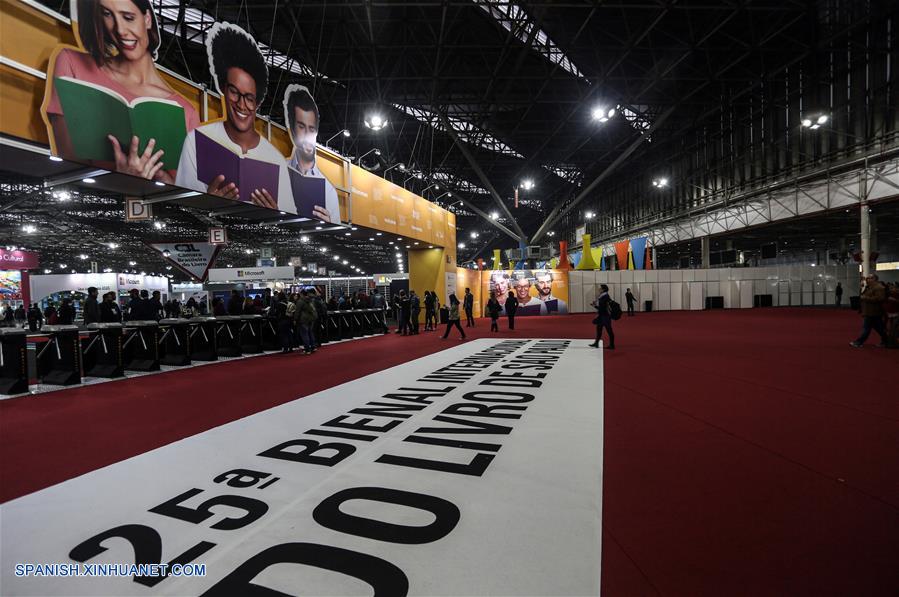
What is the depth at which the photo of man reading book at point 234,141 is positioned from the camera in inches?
285

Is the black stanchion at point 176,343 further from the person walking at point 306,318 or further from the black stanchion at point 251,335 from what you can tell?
the person walking at point 306,318

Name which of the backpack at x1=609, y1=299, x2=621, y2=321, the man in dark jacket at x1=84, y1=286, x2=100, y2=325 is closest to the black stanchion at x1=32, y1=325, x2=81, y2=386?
the man in dark jacket at x1=84, y1=286, x2=100, y2=325

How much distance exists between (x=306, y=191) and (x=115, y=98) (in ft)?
14.0

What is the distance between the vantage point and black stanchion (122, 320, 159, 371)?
8164 millimetres

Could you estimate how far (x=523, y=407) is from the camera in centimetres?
484

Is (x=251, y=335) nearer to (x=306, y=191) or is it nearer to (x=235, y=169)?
(x=306, y=191)

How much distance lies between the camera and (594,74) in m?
19.1

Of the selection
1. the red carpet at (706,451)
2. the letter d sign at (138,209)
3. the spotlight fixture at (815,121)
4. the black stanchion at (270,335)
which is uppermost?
the spotlight fixture at (815,121)

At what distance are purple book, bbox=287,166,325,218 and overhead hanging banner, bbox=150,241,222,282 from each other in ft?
13.1

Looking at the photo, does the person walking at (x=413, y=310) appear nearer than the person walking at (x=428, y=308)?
Yes

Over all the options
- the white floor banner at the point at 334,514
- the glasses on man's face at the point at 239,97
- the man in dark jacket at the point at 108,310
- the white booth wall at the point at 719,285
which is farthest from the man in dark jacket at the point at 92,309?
the white booth wall at the point at 719,285

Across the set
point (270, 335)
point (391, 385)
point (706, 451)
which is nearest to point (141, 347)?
point (270, 335)

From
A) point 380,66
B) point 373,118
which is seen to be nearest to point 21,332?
point 373,118

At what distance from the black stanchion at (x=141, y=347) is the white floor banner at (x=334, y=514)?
17.1ft
